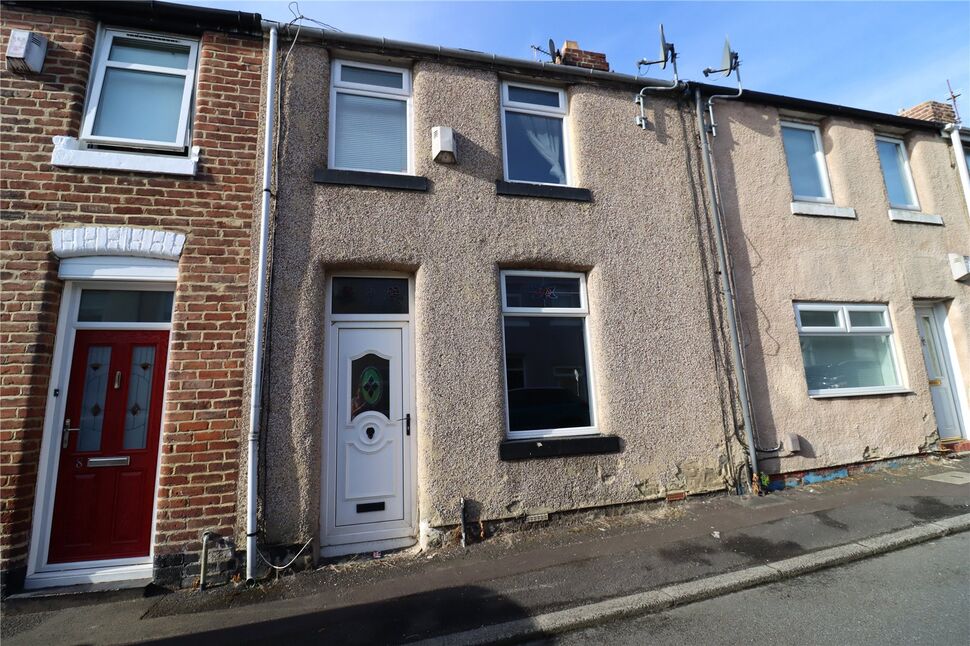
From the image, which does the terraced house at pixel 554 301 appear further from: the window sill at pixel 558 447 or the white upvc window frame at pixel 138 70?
the white upvc window frame at pixel 138 70

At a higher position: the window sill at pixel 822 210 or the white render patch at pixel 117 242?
the window sill at pixel 822 210

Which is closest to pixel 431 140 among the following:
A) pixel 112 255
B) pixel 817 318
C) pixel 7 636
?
pixel 112 255

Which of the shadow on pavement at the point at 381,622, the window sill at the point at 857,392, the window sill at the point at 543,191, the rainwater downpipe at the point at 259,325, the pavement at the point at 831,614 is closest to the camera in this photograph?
the pavement at the point at 831,614

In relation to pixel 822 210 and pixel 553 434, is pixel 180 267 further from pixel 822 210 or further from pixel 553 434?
pixel 822 210

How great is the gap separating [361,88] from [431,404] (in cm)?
361

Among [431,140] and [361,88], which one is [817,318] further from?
[361,88]

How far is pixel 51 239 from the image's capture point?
157 inches

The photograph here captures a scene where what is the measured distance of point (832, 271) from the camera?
6309mm

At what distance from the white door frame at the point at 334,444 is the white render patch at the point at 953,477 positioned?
249 inches

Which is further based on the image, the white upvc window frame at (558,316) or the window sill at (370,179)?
the white upvc window frame at (558,316)

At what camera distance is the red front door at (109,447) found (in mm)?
3852

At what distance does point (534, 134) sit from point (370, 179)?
2.16 m

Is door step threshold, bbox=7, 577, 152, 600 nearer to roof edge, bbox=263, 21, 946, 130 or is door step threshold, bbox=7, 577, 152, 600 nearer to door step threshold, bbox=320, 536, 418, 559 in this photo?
door step threshold, bbox=320, 536, 418, 559

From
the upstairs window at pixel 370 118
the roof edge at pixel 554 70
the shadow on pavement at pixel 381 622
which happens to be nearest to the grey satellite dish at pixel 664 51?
the roof edge at pixel 554 70
